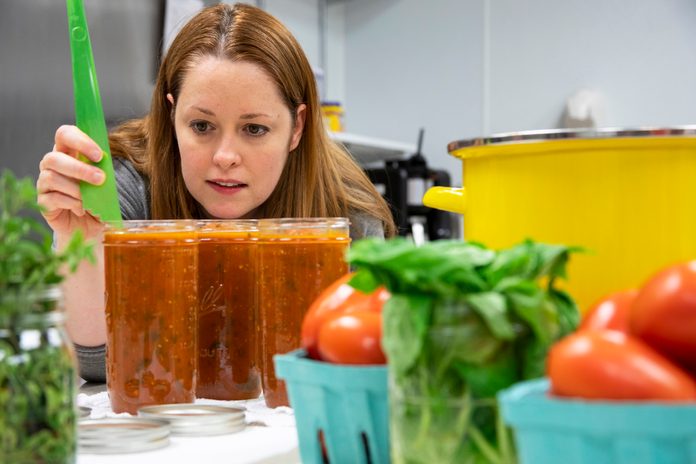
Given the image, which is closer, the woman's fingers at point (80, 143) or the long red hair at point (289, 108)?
the woman's fingers at point (80, 143)

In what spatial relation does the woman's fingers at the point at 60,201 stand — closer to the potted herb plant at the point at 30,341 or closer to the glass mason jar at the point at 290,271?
the glass mason jar at the point at 290,271

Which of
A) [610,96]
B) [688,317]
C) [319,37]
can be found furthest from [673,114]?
[688,317]

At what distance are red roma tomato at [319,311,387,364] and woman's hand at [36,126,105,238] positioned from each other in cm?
43

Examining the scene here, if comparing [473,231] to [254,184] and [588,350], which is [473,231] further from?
[254,184]

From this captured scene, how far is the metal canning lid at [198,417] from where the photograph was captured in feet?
2.31

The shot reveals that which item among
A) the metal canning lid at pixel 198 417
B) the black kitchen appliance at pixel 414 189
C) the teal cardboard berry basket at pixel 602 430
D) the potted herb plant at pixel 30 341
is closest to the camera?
the teal cardboard berry basket at pixel 602 430

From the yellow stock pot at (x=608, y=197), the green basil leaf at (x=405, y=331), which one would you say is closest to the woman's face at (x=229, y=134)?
the yellow stock pot at (x=608, y=197)

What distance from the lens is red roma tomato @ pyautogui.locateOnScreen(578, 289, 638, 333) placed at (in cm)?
46

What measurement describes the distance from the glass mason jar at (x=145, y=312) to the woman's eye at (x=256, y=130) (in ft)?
1.95

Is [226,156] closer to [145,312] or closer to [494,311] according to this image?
[145,312]

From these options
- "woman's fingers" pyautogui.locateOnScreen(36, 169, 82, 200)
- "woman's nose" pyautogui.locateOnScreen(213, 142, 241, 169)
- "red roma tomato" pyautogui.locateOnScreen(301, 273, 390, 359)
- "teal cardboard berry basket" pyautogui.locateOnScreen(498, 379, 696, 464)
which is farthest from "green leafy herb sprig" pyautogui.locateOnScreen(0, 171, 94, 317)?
"woman's nose" pyautogui.locateOnScreen(213, 142, 241, 169)

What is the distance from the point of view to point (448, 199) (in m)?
0.77

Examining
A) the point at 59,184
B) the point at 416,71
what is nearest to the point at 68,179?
the point at 59,184

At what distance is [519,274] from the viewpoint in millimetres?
480
